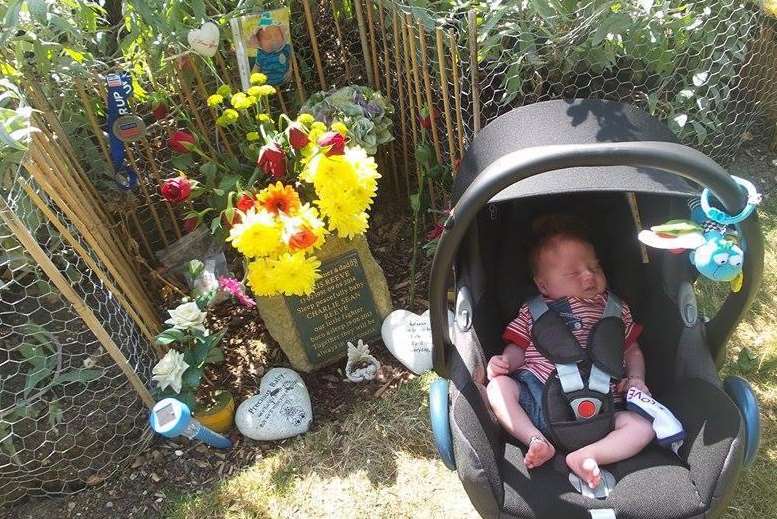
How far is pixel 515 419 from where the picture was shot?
1.96 m

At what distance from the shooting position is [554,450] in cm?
187

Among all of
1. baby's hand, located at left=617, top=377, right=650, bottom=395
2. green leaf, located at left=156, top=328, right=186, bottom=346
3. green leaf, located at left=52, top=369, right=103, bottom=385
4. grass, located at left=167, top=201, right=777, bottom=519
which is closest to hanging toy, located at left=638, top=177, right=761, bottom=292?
baby's hand, located at left=617, top=377, right=650, bottom=395

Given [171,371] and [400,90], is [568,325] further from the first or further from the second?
[171,371]

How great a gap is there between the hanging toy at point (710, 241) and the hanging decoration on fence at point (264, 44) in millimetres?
1639

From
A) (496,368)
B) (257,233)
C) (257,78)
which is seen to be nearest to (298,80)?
(257,78)

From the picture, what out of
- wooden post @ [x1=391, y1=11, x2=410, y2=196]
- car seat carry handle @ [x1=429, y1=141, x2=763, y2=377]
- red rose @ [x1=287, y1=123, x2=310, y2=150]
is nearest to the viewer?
car seat carry handle @ [x1=429, y1=141, x2=763, y2=377]

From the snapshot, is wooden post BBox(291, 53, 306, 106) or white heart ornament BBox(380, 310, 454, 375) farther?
wooden post BBox(291, 53, 306, 106)

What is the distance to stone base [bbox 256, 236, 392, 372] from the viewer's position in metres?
2.57

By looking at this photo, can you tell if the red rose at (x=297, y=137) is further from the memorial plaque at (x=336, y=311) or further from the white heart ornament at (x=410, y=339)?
the white heart ornament at (x=410, y=339)

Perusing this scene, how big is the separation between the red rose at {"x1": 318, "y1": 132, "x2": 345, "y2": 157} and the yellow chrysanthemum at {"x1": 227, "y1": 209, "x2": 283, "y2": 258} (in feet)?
0.97

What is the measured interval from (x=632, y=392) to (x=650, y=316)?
0.32 meters

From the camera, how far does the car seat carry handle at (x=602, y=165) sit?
4.39ft

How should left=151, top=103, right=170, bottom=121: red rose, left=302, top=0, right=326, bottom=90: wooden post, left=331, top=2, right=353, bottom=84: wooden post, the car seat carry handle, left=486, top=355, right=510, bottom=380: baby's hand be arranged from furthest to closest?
left=331, top=2, right=353, bottom=84: wooden post
left=302, top=0, right=326, bottom=90: wooden post
left=151, top=103, right=170, bottom=121: red rose
left=486, top=355, right=510, bottom=380: baby's hand
the car seat carry handle

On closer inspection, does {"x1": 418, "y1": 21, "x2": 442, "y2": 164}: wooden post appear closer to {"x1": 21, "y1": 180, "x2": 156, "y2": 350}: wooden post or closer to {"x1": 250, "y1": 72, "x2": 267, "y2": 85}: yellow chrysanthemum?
{"x1": 250, "y1": 72, "x2": 267, "y2": 85}: yellow chrysanthemum
